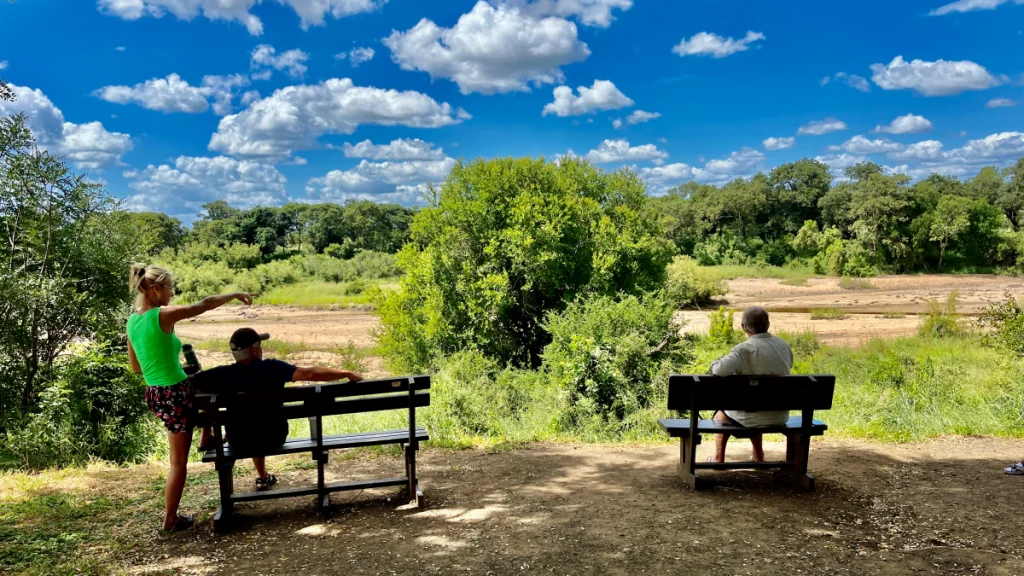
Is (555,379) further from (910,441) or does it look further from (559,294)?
(910,441)

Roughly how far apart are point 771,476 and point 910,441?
107 inches

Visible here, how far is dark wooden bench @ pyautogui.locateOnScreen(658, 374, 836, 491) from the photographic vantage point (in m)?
5.34

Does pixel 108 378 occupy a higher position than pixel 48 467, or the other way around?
pixel 108 378

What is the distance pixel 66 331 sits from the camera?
11039mm

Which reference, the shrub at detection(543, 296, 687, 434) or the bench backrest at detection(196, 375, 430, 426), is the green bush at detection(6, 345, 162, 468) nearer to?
the bench backrest at detection(196, 375, 430, 426)

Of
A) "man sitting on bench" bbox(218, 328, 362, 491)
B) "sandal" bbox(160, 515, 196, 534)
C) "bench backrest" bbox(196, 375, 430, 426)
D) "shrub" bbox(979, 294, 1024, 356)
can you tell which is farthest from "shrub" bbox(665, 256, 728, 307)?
"sandal" bbox(160, 515, 196, 534)

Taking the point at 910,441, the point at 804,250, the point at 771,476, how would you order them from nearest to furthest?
the point at 771,476
the point at 910,441
the point at 804,250

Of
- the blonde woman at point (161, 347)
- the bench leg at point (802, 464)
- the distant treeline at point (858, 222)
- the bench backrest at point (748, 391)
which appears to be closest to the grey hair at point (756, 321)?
the bench backrest at point (748, 391)

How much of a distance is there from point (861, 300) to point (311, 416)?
47.0 meters

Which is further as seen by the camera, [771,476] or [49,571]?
[771,476]

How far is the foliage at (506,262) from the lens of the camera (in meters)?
19.9

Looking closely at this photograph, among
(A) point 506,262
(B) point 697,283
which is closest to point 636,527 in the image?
(A) point 506,262

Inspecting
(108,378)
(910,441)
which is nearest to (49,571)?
(108,378)

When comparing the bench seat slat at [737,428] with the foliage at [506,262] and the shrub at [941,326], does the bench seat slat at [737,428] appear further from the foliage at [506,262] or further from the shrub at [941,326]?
the shrub at [941,326]
